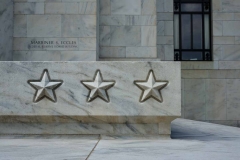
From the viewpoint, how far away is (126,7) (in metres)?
12.8

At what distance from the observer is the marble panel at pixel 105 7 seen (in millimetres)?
12797

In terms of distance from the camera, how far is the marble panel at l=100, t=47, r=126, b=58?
12609 mm

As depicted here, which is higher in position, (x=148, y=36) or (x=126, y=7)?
(x=126, y=7)

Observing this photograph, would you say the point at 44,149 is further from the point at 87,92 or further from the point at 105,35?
the point at 105,35

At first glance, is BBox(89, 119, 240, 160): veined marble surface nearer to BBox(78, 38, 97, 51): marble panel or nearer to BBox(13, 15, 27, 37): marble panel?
BBox(78, 38, 97, 51): marble panel

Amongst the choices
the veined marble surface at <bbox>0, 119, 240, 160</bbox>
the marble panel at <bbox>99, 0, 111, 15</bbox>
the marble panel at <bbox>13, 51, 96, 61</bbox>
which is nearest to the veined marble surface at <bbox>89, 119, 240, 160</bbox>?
the veined marble surface at <bbox>0, 119, 240, 160</bbox>

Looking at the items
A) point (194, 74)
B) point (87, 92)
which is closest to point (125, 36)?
point (194, 74)

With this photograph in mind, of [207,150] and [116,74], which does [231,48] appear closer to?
[116,74]

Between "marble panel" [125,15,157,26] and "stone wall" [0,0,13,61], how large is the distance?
3948 millimetres

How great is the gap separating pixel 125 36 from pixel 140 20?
0.77 meters

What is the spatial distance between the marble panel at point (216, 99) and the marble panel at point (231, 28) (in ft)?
6.66

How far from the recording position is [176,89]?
279 inches

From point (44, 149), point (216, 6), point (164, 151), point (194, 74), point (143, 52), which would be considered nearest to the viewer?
point (164, 151)

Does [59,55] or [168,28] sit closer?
[59,55]
